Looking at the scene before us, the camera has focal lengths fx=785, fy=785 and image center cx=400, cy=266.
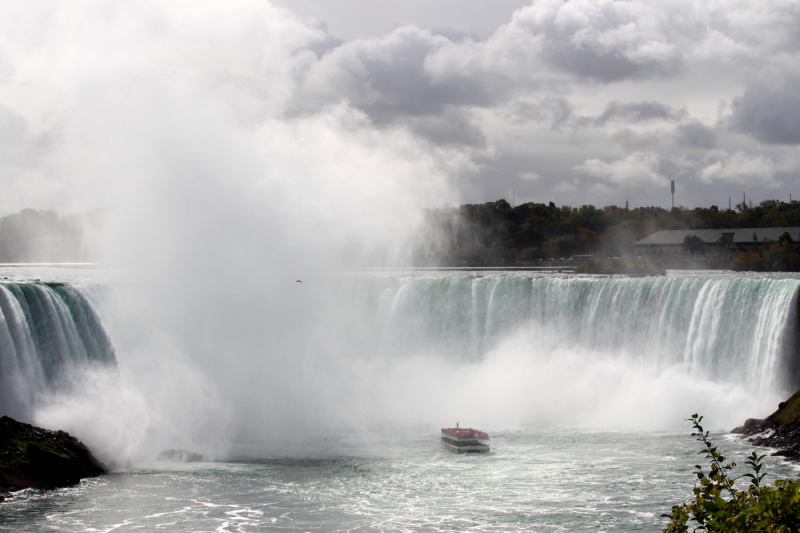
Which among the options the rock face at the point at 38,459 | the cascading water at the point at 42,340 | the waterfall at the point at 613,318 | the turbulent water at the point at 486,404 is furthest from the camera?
the waterfall at the point at 613,318

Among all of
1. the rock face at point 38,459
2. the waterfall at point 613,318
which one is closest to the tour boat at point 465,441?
the rock face at point 38,459

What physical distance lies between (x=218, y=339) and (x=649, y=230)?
72044 millimetres

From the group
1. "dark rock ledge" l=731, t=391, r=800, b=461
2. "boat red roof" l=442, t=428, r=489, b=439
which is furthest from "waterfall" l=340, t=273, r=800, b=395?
"boat red roof" l=442, t=428, r=489, b=439

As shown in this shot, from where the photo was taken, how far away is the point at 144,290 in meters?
30.6

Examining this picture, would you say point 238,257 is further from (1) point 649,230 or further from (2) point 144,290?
(1) point 649,230

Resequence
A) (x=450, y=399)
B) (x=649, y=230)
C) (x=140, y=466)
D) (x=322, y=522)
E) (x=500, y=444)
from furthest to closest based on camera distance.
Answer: (x=649, y=230)
(x=450, y=399)
(x=500, y=444)
(x=140, y=466)
(x=322, y=522)

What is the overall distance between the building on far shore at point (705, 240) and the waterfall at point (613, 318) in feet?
151

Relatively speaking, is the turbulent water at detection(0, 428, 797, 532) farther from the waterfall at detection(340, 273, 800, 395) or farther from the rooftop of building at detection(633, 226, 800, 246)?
the rooftop of building at detection(633, 226, 800, 246)

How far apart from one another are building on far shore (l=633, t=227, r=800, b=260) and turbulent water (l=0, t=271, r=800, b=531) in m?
48.2

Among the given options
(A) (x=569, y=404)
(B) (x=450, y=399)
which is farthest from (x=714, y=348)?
(B) (x=450, y=399)

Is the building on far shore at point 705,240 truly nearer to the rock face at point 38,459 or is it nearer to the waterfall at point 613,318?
the waterfall at point 613,318

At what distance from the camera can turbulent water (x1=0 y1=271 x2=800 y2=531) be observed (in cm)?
1803

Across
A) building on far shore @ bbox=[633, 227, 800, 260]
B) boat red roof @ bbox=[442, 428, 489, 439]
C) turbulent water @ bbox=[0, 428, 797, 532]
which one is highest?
building on far shore @ bbox=[633, 227, 800, 260]

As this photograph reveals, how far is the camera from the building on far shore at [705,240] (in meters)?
76.8
